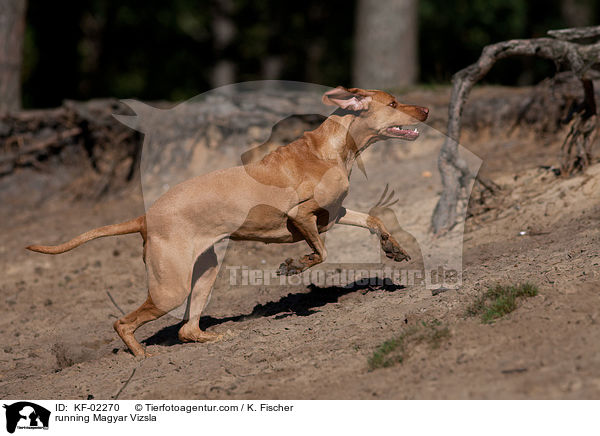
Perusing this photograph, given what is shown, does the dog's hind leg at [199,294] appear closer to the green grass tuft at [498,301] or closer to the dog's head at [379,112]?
the dog's head at [379,112]

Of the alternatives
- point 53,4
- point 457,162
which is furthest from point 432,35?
point 457,162

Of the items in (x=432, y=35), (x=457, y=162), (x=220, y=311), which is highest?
(x=432, y=35)

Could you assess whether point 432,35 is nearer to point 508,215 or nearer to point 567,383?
point 508,215

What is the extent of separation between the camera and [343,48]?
A: 31797mm

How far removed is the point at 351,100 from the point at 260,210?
4.33 feet

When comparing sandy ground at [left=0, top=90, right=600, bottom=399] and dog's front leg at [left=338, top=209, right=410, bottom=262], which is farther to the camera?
dog's front leg at [left=338, top=209, right=410, bottom=262]

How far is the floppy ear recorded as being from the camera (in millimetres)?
6582

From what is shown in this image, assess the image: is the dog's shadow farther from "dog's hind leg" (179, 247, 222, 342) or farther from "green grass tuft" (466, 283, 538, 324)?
"green grass tuft" (466, 283, 538, 324)

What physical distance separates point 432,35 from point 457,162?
72.3ft

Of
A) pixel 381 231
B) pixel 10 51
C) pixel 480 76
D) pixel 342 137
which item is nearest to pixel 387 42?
pixel 480 76

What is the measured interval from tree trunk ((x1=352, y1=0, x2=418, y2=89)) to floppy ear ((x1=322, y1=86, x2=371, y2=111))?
27.5 ft

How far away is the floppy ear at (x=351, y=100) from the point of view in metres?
→ 6.58

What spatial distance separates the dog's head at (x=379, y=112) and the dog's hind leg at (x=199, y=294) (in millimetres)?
1850
